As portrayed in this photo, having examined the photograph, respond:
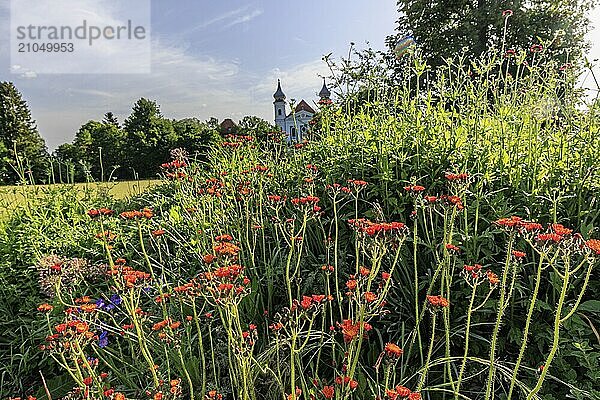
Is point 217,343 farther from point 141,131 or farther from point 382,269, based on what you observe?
point 141,131

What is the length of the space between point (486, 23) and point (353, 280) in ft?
43.8

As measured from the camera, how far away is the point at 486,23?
12391 millimetres

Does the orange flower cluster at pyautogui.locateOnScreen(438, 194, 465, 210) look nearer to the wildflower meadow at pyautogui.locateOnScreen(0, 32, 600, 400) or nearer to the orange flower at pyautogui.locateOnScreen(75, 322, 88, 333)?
the wildflower meadow at pyautogui.locateOnScreen(0, 32, 600, 400)

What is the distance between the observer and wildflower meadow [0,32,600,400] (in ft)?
4.26

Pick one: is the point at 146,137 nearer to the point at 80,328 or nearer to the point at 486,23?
the point at 486,23

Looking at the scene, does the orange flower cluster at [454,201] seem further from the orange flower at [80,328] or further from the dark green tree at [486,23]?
the dark green tree at [486,23]

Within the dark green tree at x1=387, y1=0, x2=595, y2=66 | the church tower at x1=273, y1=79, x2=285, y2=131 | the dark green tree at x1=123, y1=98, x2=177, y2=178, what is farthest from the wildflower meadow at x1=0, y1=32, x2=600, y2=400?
the dark green tree at x1=123, y1=98, x2=177, y2=178

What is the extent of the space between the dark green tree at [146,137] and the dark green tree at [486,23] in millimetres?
9304

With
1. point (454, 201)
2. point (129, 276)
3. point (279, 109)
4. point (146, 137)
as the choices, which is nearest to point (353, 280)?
point (454, 201)

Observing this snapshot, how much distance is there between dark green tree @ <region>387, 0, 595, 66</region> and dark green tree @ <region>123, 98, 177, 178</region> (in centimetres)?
930

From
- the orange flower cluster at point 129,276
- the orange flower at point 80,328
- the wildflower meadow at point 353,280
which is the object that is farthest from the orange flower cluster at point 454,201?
the orange flower at point 80,328

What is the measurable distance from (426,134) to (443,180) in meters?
0.34

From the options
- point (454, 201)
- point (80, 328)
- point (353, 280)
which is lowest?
point (80, 328)

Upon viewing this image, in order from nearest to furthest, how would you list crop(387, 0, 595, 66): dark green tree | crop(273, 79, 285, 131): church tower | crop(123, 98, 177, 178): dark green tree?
crop(273, 79, 285, 131): church tower → crop(387, 0, 595, 66): dark green tree → crop(123, 98, 177, 178): dark green tree
